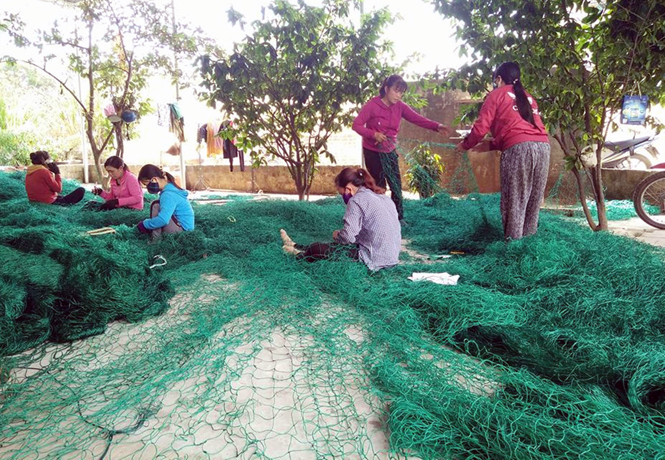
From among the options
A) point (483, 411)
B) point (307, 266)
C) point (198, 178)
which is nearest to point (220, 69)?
point (307, 266)

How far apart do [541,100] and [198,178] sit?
9990 millimetres

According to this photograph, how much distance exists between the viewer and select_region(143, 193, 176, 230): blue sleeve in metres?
4.25

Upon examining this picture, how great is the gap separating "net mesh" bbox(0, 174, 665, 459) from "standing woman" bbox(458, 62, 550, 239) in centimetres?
40

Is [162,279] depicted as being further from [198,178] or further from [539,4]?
[198,178]

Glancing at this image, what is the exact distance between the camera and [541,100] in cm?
479

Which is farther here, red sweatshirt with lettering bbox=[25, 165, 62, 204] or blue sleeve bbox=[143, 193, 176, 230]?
red sweatshirt with lettering bbox=[25, 165, 62, 204]

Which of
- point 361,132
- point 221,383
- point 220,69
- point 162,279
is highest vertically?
point 220,69

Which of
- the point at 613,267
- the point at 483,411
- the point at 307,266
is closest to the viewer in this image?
the point at 483,411

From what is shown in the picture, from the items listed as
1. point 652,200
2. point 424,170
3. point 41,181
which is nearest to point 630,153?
point 652,200

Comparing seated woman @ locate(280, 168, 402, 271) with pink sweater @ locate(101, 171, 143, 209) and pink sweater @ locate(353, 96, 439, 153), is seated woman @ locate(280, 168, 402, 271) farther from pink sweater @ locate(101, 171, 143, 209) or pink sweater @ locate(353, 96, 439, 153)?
pink sweater @ locate(101, 171, 143, 209)

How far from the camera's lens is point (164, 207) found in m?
4.27

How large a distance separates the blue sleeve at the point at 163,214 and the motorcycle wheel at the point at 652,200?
5.46 m

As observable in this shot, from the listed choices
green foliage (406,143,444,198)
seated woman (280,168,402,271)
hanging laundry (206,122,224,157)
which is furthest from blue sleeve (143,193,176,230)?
hanging laundry (206,122,224,157)

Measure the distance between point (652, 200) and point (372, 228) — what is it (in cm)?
451
